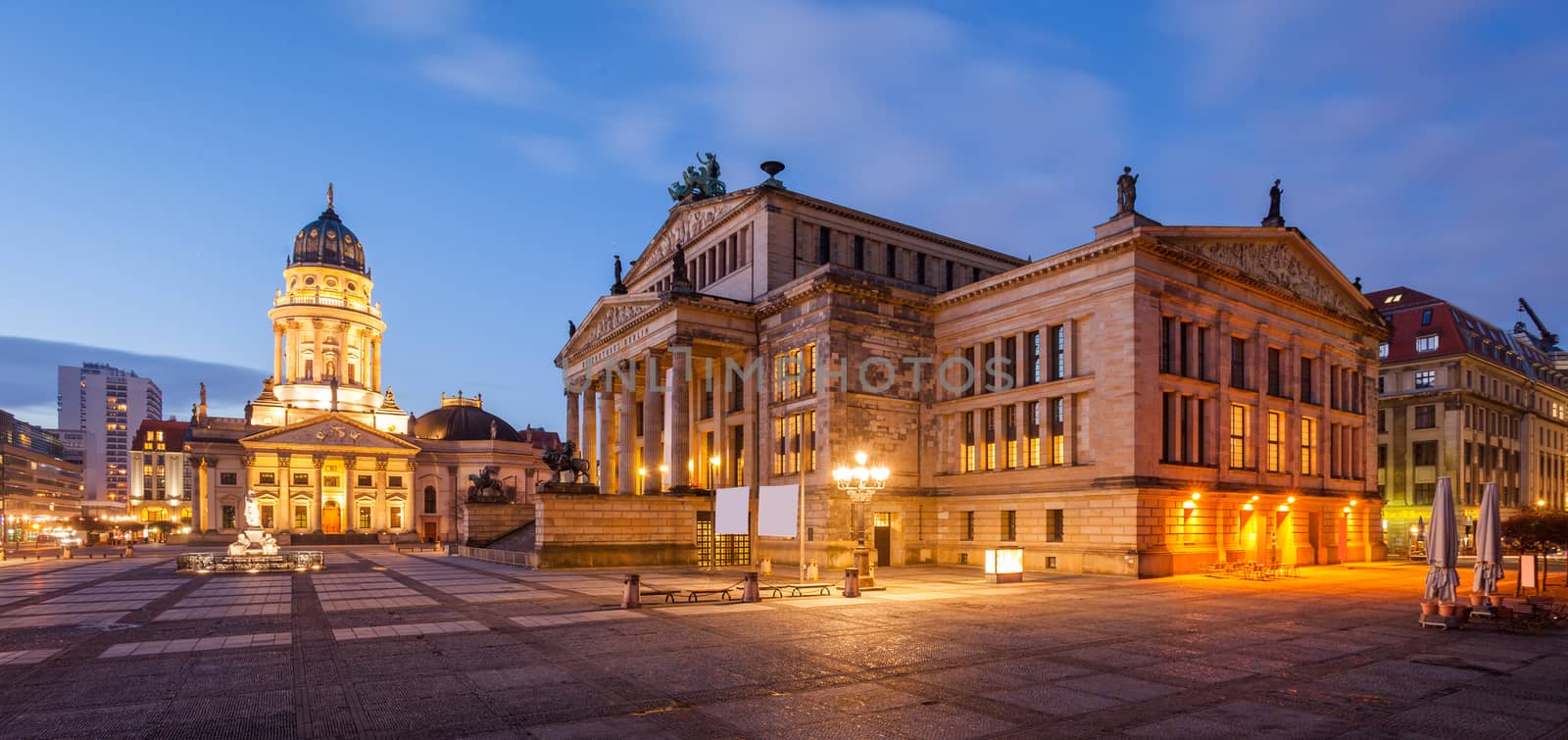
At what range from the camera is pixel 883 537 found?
48281mm

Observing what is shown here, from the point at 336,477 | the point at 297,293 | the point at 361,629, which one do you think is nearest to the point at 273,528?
the point at 336,477

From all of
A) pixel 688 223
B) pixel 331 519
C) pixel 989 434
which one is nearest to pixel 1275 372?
pixel 989 434

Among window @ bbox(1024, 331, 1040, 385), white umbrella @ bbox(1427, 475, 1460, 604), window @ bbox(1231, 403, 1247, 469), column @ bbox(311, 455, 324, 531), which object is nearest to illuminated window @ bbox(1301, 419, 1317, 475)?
window @ bbox(1231, 403, 1247, 469)

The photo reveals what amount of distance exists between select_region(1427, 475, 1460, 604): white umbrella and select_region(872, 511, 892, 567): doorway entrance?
2833 cm

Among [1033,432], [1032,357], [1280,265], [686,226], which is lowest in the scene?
[1033,432]

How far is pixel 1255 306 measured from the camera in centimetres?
4581

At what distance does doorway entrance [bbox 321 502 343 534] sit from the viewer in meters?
106

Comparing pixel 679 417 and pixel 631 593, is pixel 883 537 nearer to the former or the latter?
pixel 679 417

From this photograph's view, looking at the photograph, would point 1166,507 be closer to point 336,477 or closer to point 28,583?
point 28,583

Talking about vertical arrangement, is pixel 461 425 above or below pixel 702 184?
below

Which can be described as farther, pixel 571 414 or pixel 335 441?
pixel 335 441

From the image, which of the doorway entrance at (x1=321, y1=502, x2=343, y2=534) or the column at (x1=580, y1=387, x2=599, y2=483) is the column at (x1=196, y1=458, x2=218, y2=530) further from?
the column at (x1=580, y1=387, x2=599, y2=483)

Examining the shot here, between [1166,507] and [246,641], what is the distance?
3417cm

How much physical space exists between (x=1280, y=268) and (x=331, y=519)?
99799 millimetres
